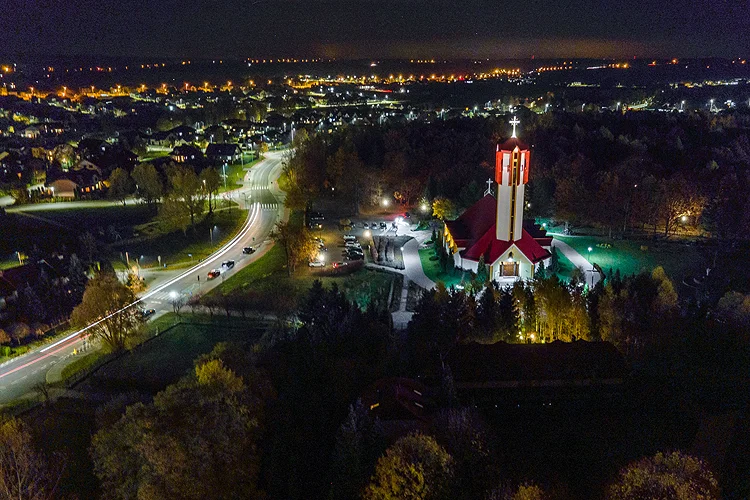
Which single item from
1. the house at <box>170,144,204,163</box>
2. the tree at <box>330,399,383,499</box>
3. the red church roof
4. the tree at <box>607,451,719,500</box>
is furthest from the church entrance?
the house at <box>170,144,204,163</box>

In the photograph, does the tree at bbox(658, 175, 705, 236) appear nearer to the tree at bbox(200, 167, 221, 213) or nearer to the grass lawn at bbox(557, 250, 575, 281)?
the grass lawn at bbox(557, 250, 575, 281)

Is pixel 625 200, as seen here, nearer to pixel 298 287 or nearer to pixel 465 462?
pixel 298 287

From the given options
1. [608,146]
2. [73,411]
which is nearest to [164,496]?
[73,411]

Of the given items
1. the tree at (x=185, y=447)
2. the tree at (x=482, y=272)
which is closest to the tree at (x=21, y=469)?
the tree at (x=185, y=447)

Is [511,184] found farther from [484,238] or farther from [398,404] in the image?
[398,404]

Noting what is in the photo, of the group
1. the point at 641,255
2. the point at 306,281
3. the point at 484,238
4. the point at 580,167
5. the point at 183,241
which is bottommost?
the point at 306,281

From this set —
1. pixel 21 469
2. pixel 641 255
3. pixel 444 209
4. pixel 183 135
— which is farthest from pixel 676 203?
pixel 183 135

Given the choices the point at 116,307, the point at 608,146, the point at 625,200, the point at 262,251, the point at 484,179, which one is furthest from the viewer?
the point at 608,146
